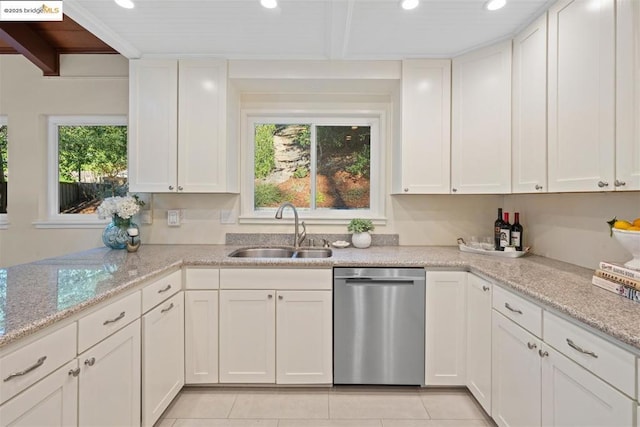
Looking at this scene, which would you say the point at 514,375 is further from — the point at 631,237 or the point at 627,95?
the point at 627,95

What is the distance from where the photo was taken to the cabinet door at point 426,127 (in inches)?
95.1

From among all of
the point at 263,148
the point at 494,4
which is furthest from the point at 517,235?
the point at 263,148

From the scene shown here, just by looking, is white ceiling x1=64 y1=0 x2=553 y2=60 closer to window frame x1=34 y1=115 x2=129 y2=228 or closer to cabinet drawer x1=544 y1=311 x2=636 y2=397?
window frame x1=34 y1=115 x2=129 y2=228

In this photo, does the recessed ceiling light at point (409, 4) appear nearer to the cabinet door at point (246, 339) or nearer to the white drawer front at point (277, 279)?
the white drawer front at point (277, 279)

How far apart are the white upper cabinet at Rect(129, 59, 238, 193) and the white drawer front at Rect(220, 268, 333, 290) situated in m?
0.81

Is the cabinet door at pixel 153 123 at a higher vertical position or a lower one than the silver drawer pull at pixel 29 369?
higher

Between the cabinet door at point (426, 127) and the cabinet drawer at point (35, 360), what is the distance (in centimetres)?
211

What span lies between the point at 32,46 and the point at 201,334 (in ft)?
8.41

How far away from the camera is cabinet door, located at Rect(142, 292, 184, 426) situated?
1629 mm

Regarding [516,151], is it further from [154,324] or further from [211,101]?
[154,324]

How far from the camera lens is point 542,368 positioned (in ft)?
4.36

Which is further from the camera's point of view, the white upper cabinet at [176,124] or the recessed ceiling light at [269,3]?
the white upper cabinet at [176,124]

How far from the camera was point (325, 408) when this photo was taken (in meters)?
1.96

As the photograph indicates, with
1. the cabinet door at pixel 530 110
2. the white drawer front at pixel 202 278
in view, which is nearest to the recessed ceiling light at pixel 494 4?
the cabinet door at pixel 530 110
